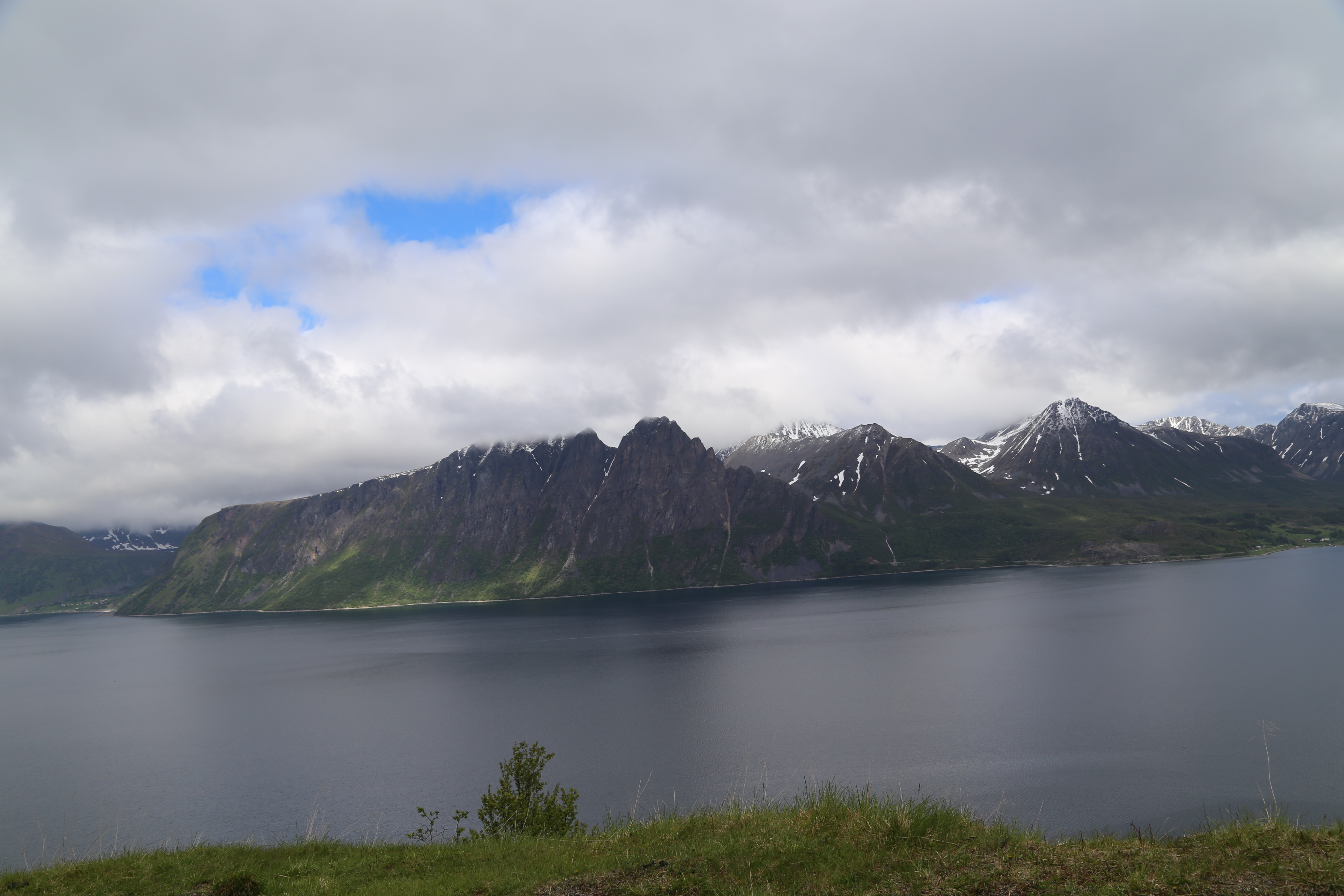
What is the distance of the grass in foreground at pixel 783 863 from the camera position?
14398 mm

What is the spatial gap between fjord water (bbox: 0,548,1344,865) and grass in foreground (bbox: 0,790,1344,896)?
9291mm

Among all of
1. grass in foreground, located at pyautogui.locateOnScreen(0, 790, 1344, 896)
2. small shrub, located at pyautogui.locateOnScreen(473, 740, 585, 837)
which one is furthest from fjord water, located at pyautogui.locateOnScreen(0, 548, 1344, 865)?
grass in foreground, located at pyautogui.locateOnScreen(0, 790, 1344, 896)

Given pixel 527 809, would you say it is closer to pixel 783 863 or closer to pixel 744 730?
pixel 783 863

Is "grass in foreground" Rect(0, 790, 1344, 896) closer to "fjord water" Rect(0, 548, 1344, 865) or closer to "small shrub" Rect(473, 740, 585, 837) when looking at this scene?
"small shrub" Rect(473, 740, 585, 837)

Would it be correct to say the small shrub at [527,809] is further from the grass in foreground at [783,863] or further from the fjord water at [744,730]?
the grass in foreground at [783,863]

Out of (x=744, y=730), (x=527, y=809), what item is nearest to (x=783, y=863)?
(x=527, y=809)

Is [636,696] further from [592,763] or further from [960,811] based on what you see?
[960,811]

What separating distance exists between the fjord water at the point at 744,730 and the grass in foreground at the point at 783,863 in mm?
9291

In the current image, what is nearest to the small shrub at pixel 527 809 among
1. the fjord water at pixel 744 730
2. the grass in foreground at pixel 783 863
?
the fjord water at pixel 744 730

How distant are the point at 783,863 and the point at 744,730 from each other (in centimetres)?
7529

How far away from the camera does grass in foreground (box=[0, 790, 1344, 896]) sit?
47.2 feet

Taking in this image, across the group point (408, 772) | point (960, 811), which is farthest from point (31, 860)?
point (960, 811)

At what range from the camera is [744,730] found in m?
87.0

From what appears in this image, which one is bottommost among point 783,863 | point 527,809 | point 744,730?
point 744,730
